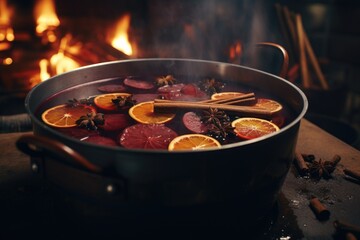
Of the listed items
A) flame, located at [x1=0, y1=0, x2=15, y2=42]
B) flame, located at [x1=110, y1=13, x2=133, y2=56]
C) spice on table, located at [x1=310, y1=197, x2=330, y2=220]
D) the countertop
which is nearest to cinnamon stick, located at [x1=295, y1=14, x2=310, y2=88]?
the countertop

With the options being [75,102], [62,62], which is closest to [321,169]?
[75,102]

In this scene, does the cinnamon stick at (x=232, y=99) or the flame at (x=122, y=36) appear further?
the flame at (x=122, y=36)

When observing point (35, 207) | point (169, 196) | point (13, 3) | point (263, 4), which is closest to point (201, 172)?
A: point (169, 196)

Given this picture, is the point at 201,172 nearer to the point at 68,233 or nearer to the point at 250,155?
the point at 250,155

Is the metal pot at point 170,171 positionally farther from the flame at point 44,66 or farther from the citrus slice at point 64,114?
the flame at point 44,66

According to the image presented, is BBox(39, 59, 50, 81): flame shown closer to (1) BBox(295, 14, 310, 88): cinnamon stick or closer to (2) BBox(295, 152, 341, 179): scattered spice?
(1) BBox(295, 14, 310, 88): cinnamon stick

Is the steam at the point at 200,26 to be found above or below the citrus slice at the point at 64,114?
above

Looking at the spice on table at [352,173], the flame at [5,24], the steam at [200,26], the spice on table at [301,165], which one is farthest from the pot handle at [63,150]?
the flame at [5,24]
